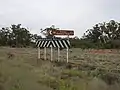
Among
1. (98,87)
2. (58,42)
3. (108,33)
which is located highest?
(108,33)

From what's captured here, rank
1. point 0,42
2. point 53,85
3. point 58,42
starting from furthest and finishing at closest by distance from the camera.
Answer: point 0,42
point 58,42
point 53,85

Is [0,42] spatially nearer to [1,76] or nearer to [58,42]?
[58,42]

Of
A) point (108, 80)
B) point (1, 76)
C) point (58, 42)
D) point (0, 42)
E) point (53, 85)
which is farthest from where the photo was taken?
point (0, 42)

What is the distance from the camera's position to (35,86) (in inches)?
328

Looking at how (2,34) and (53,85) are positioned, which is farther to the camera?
(2,34)

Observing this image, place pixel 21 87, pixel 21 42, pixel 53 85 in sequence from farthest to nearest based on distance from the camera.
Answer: pixel 21 42 → pixel 53 85 → pixel 21 87

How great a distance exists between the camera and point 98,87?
9.88 metres

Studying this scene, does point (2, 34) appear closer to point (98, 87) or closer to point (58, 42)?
point (58, 42)

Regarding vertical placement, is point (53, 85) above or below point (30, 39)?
below

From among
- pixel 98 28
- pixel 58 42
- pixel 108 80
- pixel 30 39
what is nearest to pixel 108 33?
pixel 98 28

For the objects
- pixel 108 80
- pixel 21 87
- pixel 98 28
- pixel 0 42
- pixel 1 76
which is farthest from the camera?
pixel 98 28

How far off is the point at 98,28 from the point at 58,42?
2629 inches

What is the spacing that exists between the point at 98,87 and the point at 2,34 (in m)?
71.4

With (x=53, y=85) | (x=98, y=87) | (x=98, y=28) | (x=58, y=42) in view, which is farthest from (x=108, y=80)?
(x=98, y=28)
